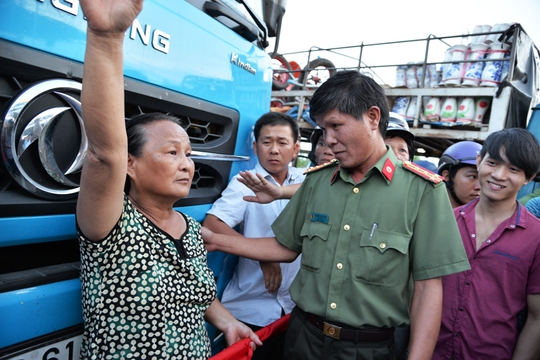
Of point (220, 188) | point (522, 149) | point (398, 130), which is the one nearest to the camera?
point (522, 149)

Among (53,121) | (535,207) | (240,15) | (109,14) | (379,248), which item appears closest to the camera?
(109,14)

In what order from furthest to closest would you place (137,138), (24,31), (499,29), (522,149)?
(499,29), (522,149), (137,138), (24,31)

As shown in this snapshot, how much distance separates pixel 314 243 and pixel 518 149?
3.60 ft

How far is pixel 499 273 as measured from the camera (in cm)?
167

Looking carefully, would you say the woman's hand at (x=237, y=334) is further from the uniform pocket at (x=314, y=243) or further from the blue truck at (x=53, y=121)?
the blue truck at (x=53, y=121)

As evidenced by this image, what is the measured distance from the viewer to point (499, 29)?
5145 mm

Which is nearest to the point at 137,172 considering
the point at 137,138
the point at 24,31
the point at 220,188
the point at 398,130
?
the point at 137,138

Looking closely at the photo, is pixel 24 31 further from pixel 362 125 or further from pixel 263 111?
pixel 263 111

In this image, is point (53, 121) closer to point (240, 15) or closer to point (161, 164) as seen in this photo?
point (161, 164)

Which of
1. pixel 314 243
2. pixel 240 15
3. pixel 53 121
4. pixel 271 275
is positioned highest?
pixel 240 15

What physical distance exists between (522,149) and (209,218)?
1.53 meters

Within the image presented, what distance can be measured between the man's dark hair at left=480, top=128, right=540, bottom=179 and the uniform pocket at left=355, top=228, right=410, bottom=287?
31.7 inches

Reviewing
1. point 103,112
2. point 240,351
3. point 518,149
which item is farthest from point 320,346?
point 518,149

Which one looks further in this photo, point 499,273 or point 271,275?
point 271,275
